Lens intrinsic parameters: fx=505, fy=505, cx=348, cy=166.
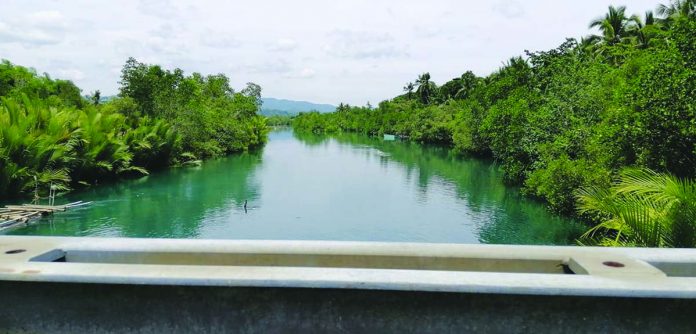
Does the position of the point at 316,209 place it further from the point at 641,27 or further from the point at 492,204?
the point at 641,27

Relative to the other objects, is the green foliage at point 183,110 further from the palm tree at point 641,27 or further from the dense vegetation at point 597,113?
the palm tree at point 641,27

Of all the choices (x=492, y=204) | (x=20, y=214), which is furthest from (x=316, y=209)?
(x=20, y=214)

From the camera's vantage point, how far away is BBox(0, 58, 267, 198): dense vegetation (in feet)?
56.0

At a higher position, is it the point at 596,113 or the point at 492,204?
the point at 596,113

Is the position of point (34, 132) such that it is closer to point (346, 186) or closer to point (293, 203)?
point (293, 203)

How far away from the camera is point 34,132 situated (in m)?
18.0

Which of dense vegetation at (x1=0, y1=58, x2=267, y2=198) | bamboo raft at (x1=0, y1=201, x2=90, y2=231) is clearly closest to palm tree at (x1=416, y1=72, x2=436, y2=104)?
dense vegetation at (x1=0, y1=58, x2=267, y2=198)

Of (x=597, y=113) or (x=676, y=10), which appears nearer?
(x=597, y=113)

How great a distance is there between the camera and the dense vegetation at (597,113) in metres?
8.77

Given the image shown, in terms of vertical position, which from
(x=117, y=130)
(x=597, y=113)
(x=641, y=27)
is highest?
(x=641, y=27)

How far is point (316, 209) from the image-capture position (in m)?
18.0

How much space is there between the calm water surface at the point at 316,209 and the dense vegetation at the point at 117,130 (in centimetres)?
121

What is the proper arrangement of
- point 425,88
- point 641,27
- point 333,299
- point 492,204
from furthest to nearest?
point 425,88 → point 641,27 → point 492,204 → point 333,299

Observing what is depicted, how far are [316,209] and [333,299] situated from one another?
1591 centimetres
